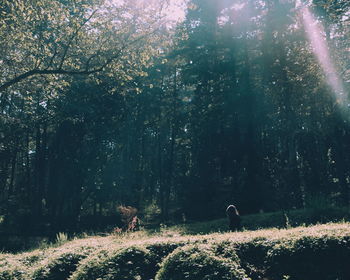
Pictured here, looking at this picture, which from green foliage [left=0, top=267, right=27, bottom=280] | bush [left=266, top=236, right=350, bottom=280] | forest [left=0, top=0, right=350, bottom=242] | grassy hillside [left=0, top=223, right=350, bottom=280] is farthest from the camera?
forest [left=0, top=0, right=350, bottom=242]

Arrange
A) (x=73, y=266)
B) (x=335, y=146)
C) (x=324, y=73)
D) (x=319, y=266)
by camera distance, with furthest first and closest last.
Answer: (x=335, y=146) < (x=324, y=73) < (x=73, y=266) < (x=319, y=266)

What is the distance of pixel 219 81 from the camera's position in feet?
101

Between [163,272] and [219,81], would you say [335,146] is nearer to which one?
[219,81]

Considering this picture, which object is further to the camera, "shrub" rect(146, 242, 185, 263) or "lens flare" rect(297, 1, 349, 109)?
"lens flare" rect(297, 1, 349, 109)

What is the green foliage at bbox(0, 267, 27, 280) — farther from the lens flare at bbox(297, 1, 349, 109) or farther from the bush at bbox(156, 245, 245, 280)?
the lens flare at bbox(297, 1, 349, 109)

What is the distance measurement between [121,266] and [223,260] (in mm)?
2849

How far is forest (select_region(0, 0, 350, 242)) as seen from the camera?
538 inches

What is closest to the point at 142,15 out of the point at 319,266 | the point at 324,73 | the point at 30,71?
the point at 30,71

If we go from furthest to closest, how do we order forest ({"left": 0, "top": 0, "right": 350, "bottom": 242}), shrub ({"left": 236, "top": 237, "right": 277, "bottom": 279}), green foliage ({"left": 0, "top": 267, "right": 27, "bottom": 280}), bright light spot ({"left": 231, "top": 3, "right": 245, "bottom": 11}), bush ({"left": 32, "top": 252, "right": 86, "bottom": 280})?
bright light spot ({"left": 231, "top": 3, "right": 245, "bottom": 11}) → forest ({"left": 0, "top": 0, "right": 350, "bottom": 242}) → green foliage ({"left": 0, "top": 267, "right": 27, "bottom": 280}) → bush ({"left": 32, "top": 252, "right": 86, "bottom": 280}) → shrub ({"left": 236, "top": 237, "right": 277, "bottom": 279})

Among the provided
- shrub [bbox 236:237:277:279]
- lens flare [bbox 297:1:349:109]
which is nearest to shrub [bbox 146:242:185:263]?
shrub [bbox 236:237:277:279]

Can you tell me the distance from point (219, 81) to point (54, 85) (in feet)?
59.6

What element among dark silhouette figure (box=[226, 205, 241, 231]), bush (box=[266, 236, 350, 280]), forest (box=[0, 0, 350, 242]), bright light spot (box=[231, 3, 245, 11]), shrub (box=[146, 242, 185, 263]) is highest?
bright light spot (box=[231, 3, 245, 11])

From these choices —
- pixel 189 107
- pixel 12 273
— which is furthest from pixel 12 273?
pixel 189 107

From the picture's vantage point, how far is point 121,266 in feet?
28.7
